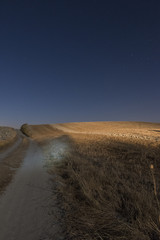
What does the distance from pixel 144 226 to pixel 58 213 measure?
218 centimetres

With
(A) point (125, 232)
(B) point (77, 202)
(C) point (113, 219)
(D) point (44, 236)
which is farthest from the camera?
(B) point (77, 202)

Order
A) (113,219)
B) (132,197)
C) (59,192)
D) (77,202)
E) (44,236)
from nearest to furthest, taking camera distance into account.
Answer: (44,236) → (113,219) → (132,197) → (77,202) → (59,192)

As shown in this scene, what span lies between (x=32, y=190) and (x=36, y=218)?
6.65 ft

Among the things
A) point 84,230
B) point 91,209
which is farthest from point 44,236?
point 91,209

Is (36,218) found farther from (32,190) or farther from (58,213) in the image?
(32,190)

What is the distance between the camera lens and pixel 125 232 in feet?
7.81

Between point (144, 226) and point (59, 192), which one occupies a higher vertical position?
point (144, 226)

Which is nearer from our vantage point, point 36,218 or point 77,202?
point 36,218

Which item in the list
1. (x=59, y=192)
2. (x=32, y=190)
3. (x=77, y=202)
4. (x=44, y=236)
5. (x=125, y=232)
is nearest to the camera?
(x=125, y=232)

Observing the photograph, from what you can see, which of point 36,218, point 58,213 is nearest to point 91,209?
point 58,213

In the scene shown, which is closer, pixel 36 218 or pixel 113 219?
pixel 113 219

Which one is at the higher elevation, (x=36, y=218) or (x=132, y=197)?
(x=132, y=197)

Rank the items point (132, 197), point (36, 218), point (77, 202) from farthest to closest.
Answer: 1. point (77, 202)
2. point (132, 197)
3. point (36, 218)

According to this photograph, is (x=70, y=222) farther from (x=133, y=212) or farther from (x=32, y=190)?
(x=32, y=190)
